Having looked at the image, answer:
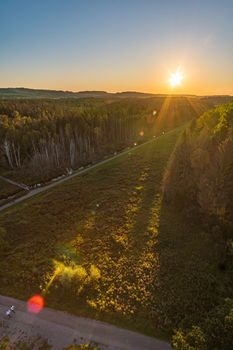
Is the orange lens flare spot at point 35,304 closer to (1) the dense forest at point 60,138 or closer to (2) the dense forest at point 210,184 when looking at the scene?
(2) the dense forest at point 210,184

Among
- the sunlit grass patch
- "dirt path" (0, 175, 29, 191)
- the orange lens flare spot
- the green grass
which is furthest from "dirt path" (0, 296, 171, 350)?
"dirt path" (0, 175, 29, 191)

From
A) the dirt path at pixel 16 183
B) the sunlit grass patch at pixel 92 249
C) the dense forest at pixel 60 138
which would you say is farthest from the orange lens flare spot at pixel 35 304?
the dense forest at pixel 60 138

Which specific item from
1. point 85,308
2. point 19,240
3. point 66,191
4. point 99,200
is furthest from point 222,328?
point 66,191

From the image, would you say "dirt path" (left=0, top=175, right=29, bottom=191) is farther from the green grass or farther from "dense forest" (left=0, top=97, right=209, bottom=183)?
the green grass

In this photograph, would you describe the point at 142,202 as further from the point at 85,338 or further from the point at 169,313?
the point at 85,338

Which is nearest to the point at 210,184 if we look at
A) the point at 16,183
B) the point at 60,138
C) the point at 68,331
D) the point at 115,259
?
the point at 115,259
